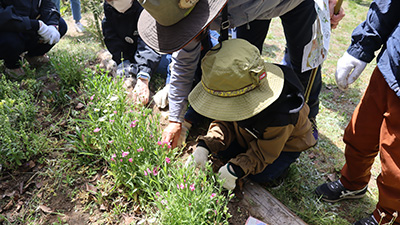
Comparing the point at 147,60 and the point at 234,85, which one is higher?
the point at 234,85

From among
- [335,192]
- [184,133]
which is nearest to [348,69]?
[335,192]

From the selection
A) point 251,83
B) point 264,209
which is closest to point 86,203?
point 264,209

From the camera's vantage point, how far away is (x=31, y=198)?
6.49 ft

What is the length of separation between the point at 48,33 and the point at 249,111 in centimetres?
272

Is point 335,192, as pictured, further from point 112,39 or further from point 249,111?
point 112,39

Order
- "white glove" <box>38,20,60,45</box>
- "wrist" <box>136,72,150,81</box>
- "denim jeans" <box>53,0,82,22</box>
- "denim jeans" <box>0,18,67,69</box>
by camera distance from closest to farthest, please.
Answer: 1. "wrist" <box>136,72,150,81</box>
2. "denim jeans" <box>0,18,67,69</box>
3. "white glove" <box>38,20,60,45</box>
4. "denim jeans" <box>53,0,82,22</box>

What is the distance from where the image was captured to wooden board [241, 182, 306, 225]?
6.06ft

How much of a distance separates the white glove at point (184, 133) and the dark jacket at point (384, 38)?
1298mm

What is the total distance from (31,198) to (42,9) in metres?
2.44

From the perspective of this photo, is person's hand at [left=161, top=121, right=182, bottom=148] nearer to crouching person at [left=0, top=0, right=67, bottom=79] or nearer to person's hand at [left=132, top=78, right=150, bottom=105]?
person's hand at [left=132, top=78, right=150, bottom=105]

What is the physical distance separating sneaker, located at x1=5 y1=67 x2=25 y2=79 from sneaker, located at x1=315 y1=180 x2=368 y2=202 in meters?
3.10

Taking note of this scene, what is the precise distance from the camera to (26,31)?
3.17 metres

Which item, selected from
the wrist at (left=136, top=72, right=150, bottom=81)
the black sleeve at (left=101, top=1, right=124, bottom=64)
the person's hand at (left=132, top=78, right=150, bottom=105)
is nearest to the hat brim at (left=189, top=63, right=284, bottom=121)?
the person's hand at (left=132, top=78, right=150, bottom=105)

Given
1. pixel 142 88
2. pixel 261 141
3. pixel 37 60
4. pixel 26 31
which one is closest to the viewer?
pixel 261 141
